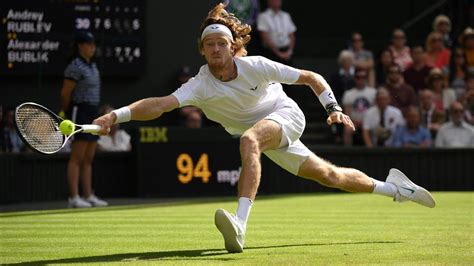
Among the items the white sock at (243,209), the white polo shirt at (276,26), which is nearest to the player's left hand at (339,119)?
the white sock at (243,209)

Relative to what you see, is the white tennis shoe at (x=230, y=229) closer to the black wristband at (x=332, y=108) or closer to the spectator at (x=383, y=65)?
the black wristband at (x=332, y=108)

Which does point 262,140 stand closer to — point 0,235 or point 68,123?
point 68,123

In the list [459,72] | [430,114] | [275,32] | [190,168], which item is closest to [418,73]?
[459,72]

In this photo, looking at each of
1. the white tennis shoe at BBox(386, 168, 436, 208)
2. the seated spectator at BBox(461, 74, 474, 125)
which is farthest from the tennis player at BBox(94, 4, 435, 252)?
the seated spectator at BBox(461, 74, 474, 125)

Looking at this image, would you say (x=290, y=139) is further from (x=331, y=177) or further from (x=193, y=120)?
(x=193, y=120)

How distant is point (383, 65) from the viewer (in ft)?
62.0

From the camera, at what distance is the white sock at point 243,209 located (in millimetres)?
7684

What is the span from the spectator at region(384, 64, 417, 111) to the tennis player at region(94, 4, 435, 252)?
880 centimetres

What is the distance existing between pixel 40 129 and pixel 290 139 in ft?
6.75

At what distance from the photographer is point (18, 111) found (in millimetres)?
7480

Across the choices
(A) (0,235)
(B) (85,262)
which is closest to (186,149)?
(A) (0,235)

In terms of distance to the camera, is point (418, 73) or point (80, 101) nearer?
point (80, 101)

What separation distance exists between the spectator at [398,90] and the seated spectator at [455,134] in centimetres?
83

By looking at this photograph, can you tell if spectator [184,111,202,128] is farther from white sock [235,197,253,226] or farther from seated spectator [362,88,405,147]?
white sock [235,197,253,226]
